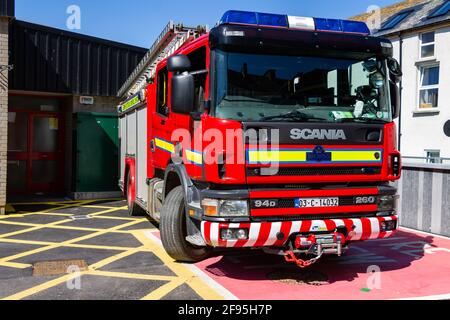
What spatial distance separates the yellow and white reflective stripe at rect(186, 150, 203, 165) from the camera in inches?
204

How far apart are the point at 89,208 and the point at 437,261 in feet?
26.5

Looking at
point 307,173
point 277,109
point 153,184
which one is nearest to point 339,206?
point 307,173

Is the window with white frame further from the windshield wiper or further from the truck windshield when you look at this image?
the windshield wiper

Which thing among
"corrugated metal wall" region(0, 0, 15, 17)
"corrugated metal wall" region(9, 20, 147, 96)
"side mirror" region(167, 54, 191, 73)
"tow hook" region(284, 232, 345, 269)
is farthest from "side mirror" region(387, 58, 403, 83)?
"corrugated metal wall" region(9, 20, 147, 96)

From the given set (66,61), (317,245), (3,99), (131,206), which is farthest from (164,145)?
(66,61)

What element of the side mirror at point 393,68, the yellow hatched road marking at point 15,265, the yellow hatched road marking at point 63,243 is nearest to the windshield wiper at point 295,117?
the side mirror at point 393,68

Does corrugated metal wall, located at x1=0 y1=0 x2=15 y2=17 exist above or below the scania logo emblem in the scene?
above

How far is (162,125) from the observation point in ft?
23.1

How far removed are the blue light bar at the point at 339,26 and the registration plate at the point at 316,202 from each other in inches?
76.1

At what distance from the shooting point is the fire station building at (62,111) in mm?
12648

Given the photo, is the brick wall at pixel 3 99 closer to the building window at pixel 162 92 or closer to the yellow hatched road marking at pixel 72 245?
the yellow hatched road marking at pixel 72 245

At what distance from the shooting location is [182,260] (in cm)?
626

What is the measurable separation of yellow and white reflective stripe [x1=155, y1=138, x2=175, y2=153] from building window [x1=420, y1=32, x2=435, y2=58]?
12203 millimetres
